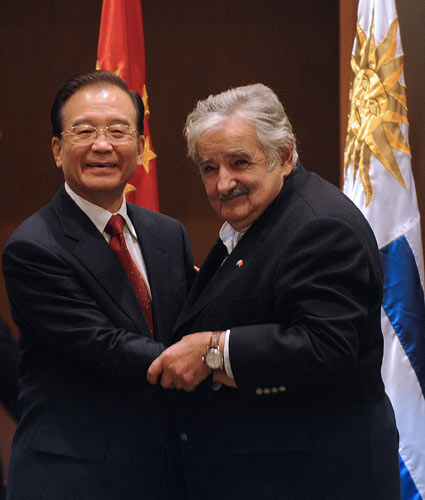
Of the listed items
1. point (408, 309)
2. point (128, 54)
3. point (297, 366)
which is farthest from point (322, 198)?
point (128, 54)

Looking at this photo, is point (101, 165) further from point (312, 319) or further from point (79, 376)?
point (312, 319)

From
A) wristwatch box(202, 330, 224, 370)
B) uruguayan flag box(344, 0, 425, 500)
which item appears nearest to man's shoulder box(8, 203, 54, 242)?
wristwatch box(202, 330, 224, 370)

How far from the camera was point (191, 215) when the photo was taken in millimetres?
4324

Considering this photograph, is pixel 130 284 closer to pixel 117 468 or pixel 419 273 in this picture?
pixel 117 468

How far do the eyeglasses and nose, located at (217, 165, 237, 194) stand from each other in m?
0.43

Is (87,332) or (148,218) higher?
(148,218)

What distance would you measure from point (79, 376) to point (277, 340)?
1.95 feet

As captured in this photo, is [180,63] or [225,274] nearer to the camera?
[225,274]

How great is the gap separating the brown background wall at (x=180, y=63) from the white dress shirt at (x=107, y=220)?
87.9 inches

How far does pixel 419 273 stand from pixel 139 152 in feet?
4.73

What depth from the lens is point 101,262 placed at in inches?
74.0

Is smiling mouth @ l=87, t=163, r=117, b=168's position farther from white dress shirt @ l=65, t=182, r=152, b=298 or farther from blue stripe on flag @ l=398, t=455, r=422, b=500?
blue stripe on flag @ l=398, t=455, r=422, b=500

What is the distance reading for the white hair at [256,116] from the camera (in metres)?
1.66

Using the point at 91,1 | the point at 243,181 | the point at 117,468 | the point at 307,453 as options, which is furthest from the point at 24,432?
the point at 91,1
